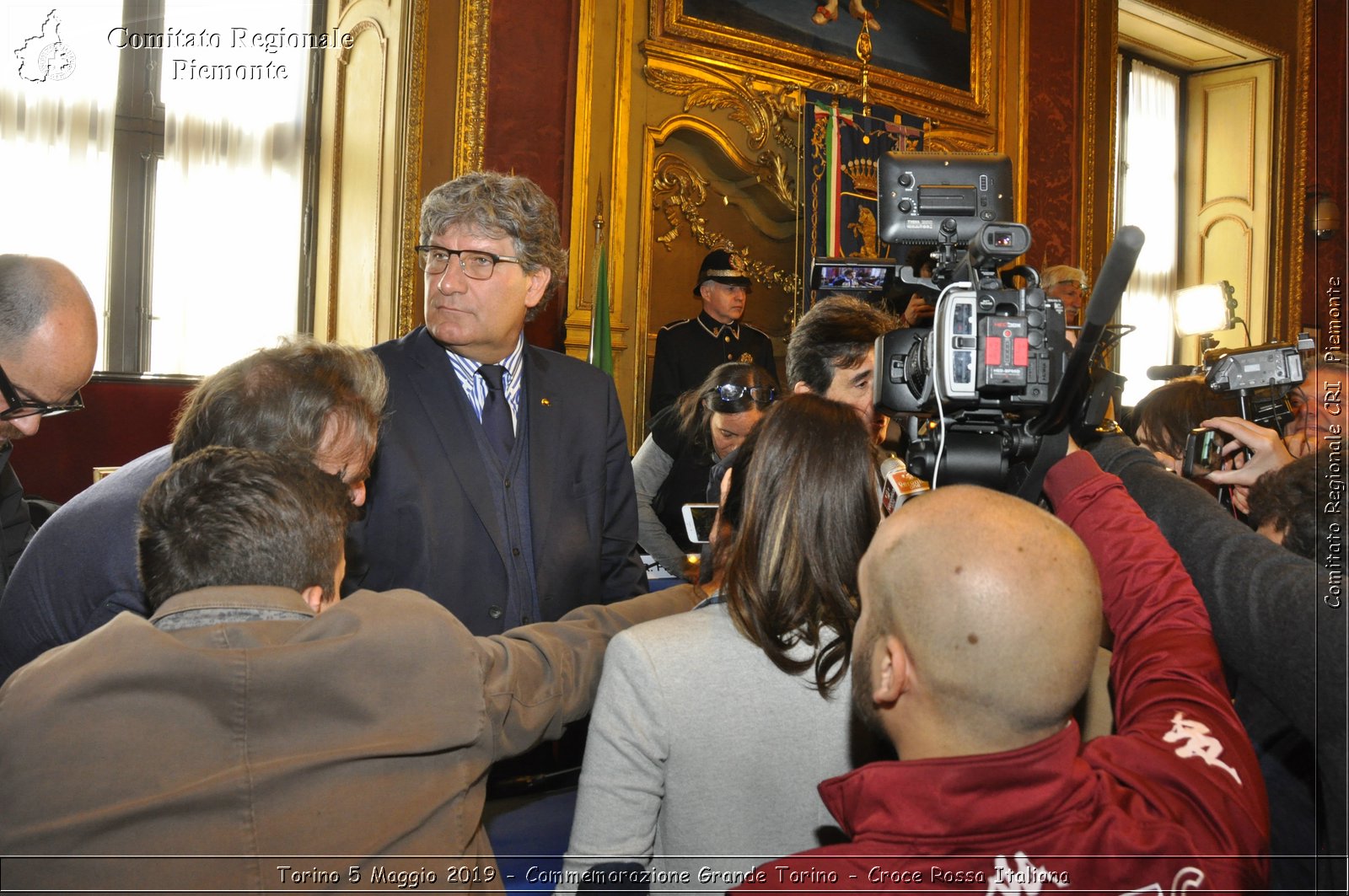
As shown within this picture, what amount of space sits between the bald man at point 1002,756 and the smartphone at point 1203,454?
3.51 feet

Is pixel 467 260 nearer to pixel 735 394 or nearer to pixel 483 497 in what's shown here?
pixel 483 497

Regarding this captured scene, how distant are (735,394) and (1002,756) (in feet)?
7.43

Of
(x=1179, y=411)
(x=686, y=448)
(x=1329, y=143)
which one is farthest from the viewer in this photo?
(x=1329, y=143)

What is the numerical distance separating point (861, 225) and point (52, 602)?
18.9ft

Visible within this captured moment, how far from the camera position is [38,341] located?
1973mm

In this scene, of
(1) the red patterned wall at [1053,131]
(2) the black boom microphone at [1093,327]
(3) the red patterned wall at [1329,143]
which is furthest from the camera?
(3) the red patterned wall at [1329,143]

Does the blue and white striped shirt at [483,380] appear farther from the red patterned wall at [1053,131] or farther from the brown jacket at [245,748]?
the red patterned wall at [1053,131]

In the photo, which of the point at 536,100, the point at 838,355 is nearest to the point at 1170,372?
the point at 838,355

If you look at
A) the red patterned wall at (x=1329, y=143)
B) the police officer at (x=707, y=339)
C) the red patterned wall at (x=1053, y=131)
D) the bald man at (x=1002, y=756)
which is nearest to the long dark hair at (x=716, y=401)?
the bald man at (x=1002, y=756)

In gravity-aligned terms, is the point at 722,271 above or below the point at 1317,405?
above

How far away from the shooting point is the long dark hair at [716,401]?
3.18 m

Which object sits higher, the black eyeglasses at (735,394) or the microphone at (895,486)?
the black eyeglasses at (735,394)

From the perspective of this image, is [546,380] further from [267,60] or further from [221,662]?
[267,60]

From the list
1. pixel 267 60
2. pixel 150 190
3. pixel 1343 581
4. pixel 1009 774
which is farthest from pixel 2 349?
pixel 267 60
